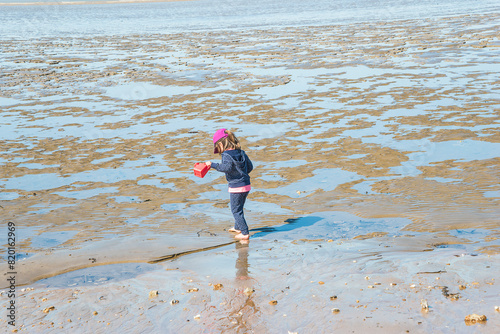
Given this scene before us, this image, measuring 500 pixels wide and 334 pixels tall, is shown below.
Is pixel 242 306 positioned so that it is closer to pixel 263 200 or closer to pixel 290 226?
pixel 290 226

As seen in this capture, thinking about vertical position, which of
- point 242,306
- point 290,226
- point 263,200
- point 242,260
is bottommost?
point 263,200

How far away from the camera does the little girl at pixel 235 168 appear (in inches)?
228

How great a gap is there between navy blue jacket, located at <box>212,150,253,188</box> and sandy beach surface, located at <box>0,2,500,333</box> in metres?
0.60

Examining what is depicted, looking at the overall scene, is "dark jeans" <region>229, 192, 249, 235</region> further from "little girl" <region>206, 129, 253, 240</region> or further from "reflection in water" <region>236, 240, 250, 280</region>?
"reflection in water" <region>236, 240, 250, 280</region>

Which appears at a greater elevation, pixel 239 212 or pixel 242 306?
pixel 242 306

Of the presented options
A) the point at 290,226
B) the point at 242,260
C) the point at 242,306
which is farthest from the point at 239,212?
the point at 242,306

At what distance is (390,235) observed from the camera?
18.4ft

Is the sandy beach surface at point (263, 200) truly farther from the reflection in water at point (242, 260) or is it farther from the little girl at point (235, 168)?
the little girl at point (235, 168)

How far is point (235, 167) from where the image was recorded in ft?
19.2

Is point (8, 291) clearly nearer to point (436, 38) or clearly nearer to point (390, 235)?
point (390, 235)

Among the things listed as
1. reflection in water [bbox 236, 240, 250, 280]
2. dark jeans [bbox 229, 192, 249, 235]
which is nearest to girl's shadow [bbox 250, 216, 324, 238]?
dark jeans [bbox 229, 192, 249, 235]

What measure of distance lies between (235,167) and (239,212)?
1.63ft

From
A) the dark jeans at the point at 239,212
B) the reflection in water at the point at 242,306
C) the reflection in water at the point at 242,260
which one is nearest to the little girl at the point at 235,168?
the dark jeans at the point at 239,212

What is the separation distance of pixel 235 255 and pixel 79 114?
26.8 feet
